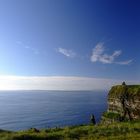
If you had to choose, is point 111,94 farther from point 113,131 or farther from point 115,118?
point 113,131

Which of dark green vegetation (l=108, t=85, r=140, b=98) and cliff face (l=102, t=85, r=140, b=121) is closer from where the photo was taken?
cliff face (l=102, t=85, r=140, b=121)

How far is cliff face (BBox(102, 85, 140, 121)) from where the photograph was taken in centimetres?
9944

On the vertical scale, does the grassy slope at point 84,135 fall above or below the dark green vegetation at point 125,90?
below

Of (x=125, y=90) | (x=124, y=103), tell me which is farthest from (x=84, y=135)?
(x=125, y=90)

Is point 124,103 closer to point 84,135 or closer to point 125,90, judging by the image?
point 125,90

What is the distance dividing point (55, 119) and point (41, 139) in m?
139

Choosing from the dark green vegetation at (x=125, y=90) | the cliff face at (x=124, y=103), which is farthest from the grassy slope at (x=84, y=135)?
the dark green vegetation at (x=125, y=90)

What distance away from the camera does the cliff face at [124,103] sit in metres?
99.4

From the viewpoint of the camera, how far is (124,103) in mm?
106688

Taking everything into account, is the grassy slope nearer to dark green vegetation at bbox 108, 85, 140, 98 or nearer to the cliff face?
the cliff face

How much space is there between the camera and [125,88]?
368ft

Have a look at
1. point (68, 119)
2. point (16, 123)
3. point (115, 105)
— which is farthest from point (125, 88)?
point (16, 123)

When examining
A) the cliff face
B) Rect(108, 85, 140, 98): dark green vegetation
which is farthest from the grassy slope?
Rect(108, 85, 140, 98): dark green vegetation

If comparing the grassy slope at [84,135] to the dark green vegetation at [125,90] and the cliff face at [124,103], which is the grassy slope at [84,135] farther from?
the dark green vegetation at [125,90]
